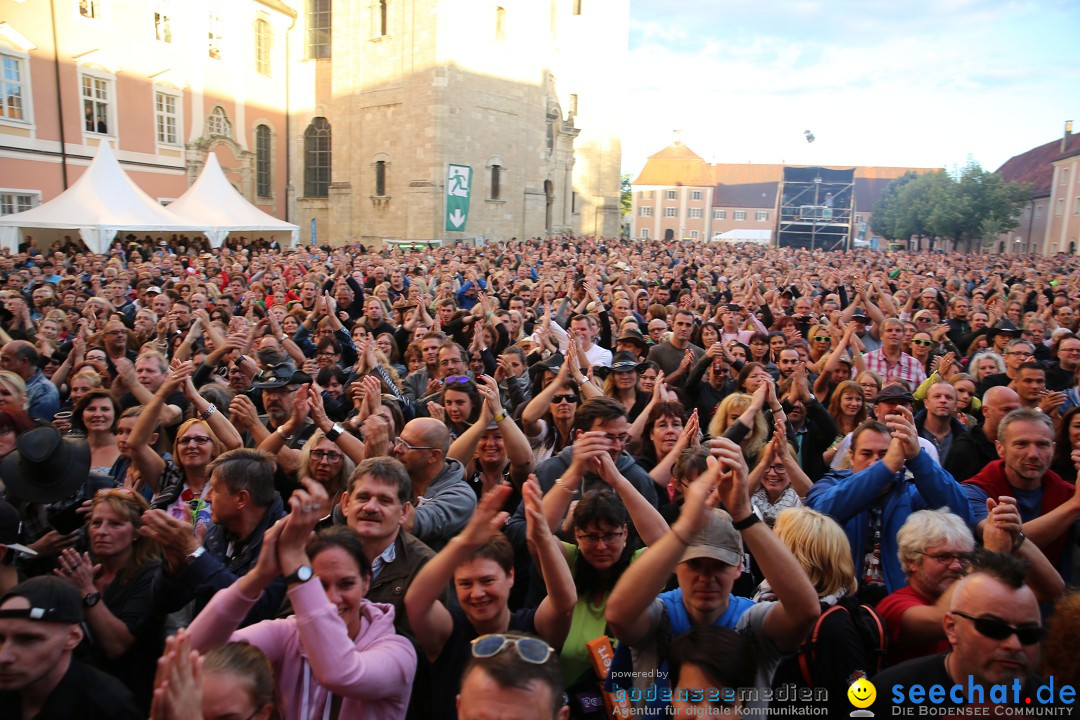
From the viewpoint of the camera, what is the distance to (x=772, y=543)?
93.8 inches

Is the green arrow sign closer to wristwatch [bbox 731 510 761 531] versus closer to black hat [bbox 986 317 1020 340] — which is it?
black hat [bbox 986 317 1020 340]

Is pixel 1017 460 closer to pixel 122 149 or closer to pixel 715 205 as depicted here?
pixel 122 149

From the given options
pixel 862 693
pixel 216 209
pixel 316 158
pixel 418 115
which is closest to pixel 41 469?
pixel 862 693

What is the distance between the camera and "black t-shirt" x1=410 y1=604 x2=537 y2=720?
2711mm

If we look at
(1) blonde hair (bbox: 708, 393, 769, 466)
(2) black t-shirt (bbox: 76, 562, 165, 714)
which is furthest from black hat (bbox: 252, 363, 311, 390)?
(1) blonde hair (bbox: 708, 393, 769, 466)

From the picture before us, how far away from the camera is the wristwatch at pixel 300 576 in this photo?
227 centimetres

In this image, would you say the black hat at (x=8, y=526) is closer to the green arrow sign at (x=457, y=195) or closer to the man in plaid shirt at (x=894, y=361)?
the man in plaid shirt at (x=894, y=361)

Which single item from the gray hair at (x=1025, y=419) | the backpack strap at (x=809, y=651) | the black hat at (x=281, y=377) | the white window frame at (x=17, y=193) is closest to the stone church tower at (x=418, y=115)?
the white window frame at (x=17, y=193)

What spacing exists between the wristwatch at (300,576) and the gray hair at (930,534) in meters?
2.30

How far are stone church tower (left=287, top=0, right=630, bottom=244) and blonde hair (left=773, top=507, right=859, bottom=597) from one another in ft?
93.5

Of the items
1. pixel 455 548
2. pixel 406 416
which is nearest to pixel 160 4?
pixel 406 416

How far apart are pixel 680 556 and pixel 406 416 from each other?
3.54 meters

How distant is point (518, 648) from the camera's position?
204 cm

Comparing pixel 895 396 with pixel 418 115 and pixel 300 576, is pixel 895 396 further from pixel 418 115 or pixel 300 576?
pixel 418 115
